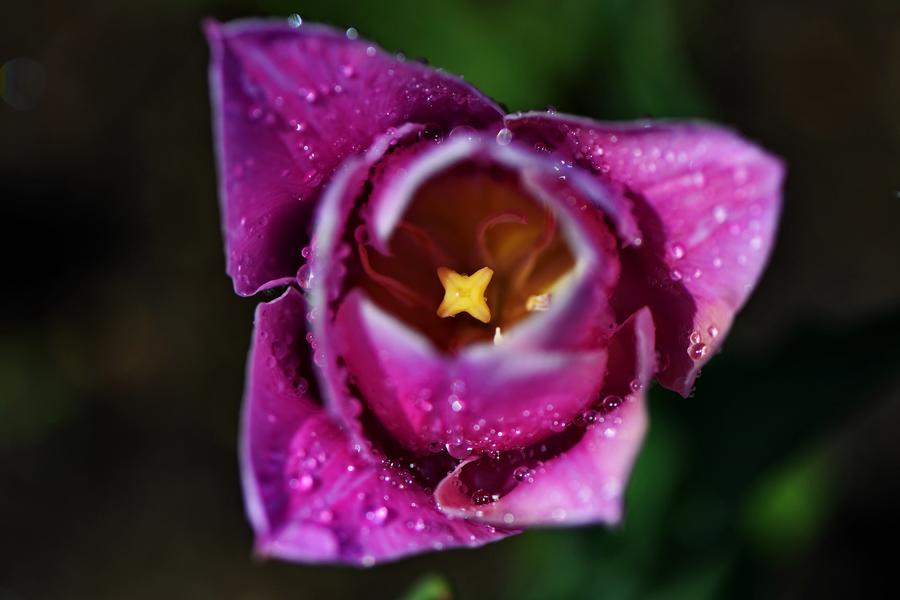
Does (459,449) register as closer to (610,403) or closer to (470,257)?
(610,403)

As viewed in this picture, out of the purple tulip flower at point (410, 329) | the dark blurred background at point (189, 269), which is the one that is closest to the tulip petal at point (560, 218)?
the purple tulip flower at point (410, 329)

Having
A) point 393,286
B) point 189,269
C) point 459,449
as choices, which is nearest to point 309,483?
point 459,449

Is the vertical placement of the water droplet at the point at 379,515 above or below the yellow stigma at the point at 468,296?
below

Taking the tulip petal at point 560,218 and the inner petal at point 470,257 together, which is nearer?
the tulip petal at point 560,218

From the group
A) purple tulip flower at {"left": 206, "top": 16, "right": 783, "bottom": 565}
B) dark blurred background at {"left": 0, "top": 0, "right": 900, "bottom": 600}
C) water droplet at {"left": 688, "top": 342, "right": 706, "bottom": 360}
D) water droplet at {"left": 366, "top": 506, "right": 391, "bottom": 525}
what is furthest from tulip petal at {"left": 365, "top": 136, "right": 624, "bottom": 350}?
dark blurred background at {"left": 0, "top": 0, "right": 900, "bottom": 600}

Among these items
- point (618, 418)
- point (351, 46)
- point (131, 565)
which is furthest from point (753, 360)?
point (131, 565)

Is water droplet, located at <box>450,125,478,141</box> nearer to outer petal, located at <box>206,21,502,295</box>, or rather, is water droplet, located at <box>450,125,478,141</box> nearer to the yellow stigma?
outer petal, located at <box>206,21,502,295</box>

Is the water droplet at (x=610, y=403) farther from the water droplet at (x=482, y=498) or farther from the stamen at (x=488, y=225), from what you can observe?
the stamen at (x=488, y=225)
